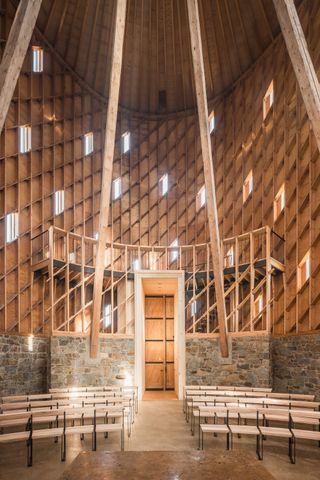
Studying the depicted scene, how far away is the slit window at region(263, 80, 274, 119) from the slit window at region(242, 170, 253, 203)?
2.30 meters

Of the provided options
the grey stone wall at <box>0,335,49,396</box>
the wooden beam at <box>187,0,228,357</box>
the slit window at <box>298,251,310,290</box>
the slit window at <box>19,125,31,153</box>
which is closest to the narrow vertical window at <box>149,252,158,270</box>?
the grey stone wall at <box>0,335,49,396</box>

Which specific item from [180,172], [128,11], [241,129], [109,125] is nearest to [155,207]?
[180,172]

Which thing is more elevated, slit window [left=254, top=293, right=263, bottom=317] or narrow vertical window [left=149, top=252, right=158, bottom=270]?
narrow vertical window [left=149, top=252, right=158, bottom=270]

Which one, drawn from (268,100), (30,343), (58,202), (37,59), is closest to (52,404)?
(30,343)

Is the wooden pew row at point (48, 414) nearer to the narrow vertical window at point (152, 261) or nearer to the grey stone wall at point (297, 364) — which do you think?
the grey stone wall at point (297, 364)

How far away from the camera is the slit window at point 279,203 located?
13680mm

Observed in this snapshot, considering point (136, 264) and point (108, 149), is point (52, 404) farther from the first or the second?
point (136, 264)

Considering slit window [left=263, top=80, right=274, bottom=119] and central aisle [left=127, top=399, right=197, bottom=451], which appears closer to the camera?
central aisle [left=127, top=399, right=197, bottom=451]

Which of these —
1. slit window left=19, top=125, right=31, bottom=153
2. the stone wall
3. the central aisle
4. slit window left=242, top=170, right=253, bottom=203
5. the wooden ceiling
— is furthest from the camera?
slit window left=242, top=170, right=253, bottom=203

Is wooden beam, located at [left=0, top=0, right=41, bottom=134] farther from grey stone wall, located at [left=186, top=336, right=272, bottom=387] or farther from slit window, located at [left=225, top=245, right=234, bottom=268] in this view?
slit window, located at [left=225, top=245, right=234, bottom=268]

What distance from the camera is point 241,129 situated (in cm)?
1659

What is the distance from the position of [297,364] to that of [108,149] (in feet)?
26.4

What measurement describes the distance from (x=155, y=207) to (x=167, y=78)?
5.85 metres

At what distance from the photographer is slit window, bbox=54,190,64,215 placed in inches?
614
